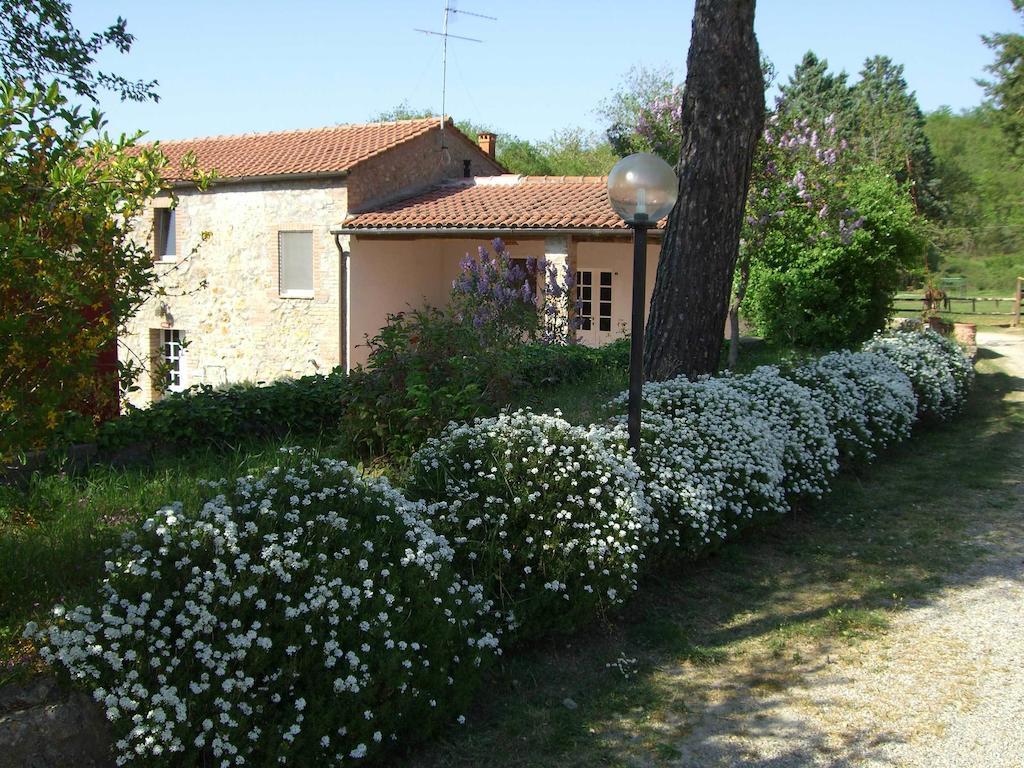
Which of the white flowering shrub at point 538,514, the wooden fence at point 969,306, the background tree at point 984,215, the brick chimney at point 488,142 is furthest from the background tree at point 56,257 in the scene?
the background tree at point 984,215

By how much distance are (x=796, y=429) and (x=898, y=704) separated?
10.8ft

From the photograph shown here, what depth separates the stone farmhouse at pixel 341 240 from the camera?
16.4 m

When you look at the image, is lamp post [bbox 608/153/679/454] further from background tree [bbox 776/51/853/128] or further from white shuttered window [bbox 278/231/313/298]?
background tree [bbox 776/51/853/128]

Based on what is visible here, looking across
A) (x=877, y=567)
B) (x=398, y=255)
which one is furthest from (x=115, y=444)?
(x=398, y=255)

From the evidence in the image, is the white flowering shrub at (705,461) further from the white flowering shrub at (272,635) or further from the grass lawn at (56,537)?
the grass lawn at (56,537)

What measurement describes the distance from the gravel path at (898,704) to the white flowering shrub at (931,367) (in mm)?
5512

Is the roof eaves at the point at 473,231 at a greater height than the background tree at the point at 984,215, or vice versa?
the background tree at the point at 984,215

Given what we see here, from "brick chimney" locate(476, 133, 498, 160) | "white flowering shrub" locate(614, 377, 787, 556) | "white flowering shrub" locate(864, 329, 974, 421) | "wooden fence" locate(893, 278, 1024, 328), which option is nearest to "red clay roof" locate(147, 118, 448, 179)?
"brick chimney" locate(476, 133, 498, 160)

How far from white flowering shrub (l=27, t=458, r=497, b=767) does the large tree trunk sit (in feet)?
14.8

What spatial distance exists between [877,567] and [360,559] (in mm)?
3846

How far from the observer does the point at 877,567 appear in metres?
5.81

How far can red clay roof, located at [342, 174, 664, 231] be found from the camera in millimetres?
15242

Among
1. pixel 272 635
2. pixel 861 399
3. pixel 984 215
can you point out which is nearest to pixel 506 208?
pixel 861 399

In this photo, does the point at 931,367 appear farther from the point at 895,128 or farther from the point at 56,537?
the point at 895,128
